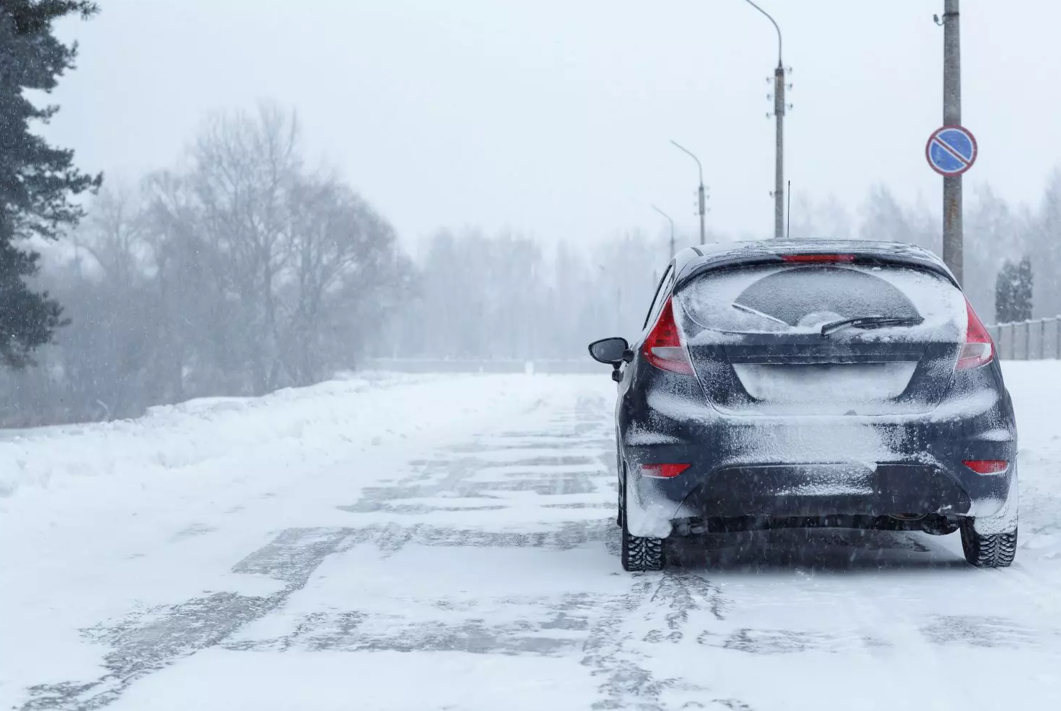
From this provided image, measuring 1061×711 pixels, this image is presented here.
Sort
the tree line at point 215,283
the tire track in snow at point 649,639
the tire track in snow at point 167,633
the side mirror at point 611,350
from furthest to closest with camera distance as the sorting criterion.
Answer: the tree line at point 215,283
the side mirror at point 611,350
the tire track in snow at point 167,633
the tire track in snow at point 649,639

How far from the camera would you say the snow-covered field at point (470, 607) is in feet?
14.9

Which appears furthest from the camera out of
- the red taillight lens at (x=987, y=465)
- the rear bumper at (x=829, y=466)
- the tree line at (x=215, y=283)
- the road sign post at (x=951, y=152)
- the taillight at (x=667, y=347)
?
the tree line at (x=215, y=283)

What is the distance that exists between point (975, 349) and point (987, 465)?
56 centimetres

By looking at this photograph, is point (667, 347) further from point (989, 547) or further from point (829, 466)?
point (989, 547)

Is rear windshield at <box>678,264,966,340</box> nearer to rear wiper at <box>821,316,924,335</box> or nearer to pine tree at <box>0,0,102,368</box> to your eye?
rear wiper at <box>821,316,924,335</box>

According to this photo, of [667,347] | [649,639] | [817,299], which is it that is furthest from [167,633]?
[817,299]

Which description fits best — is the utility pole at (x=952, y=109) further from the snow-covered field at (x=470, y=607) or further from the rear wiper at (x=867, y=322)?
the rear wiper at (x=867, y=322)

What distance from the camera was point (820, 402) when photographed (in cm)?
646

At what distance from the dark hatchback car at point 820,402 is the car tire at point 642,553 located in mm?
206

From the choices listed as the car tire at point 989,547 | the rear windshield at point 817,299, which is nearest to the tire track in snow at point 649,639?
the rear windshield at point 817,299

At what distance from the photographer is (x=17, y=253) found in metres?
34.8

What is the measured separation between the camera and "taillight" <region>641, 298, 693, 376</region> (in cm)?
665

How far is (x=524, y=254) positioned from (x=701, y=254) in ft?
506

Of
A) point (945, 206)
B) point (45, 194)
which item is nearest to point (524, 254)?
point (45, 194)
